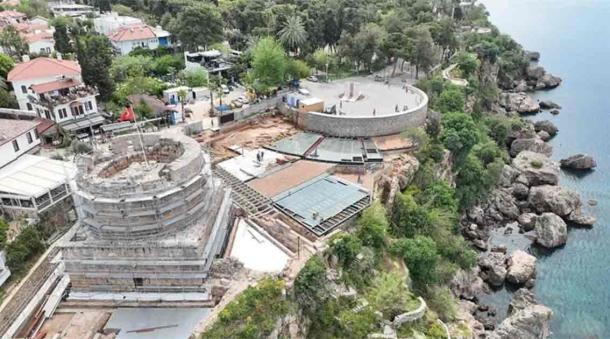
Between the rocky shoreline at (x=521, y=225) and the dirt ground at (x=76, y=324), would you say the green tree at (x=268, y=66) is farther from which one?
the dirt ground at (x=76, y=324)

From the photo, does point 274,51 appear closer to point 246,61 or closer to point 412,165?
point 246,61

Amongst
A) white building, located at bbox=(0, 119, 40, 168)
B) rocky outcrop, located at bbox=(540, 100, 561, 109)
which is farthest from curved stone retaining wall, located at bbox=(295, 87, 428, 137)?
rocky outcrop, located at bbox=(540, 100, 561, 109)

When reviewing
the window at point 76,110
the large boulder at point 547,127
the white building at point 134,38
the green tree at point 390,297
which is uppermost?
the white building at point 134,38

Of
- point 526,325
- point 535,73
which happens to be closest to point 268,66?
point 526,325

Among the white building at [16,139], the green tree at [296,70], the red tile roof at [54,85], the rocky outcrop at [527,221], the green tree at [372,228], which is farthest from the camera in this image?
the green tree at [296,70]

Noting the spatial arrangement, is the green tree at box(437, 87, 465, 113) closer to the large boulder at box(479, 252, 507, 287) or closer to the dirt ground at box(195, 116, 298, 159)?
the large boulder at box(479, 252, 507, 287)

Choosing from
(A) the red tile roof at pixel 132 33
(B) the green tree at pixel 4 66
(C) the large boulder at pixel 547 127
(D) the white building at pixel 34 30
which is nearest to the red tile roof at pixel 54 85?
(B) the green tree at pixel 4 66

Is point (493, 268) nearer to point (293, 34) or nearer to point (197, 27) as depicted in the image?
point (293, 34)
